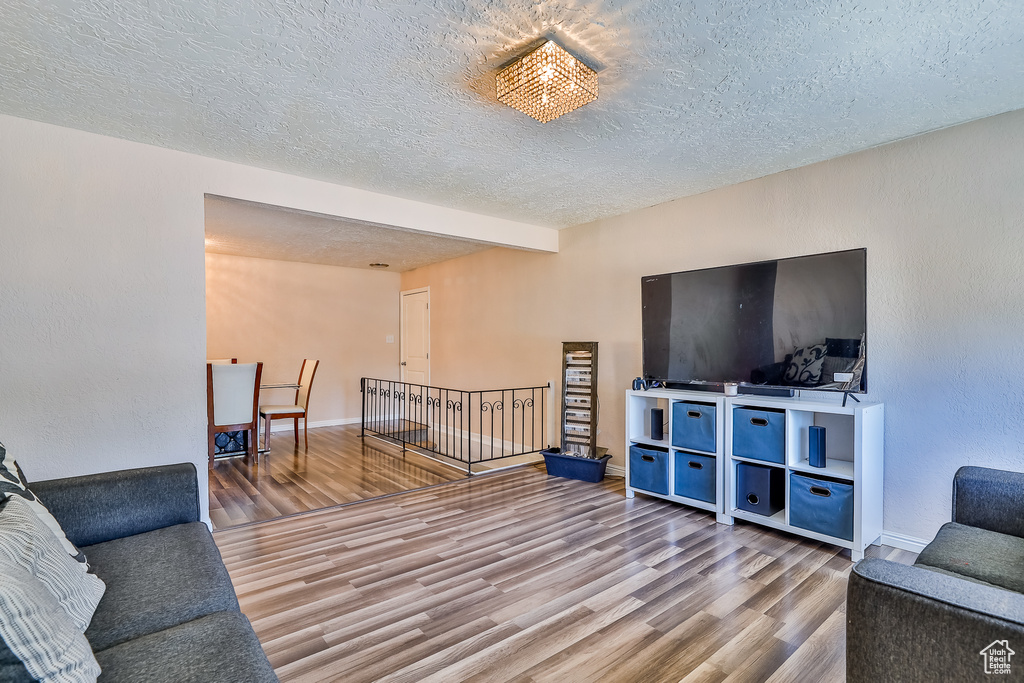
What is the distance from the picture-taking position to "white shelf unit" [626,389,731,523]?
3.27m

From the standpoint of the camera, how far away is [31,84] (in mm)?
2199

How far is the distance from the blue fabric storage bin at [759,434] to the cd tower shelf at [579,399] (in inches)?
54.1

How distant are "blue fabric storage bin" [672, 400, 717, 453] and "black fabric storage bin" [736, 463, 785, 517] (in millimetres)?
253

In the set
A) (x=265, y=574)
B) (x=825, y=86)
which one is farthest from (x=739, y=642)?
(x=825, y=86)

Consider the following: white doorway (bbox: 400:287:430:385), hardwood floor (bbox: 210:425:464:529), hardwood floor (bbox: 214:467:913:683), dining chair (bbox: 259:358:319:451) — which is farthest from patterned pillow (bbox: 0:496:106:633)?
white doorway (bbox: 400:287:430:385)

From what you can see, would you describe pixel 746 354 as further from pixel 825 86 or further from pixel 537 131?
pixel 537 131

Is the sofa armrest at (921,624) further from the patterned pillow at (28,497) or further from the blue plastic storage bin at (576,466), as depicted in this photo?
the blue plastic storage bin at (576,466)

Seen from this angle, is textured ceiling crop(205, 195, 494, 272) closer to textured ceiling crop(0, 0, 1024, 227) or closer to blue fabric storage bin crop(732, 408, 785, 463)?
textured ceiling crop(0, 0, 1024, 227)

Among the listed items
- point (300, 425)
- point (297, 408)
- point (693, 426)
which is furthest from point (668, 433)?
point (300, 425)

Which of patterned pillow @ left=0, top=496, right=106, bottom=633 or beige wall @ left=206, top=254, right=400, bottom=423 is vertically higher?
beige wall @ left=206, top=254, right=400, bottom=423

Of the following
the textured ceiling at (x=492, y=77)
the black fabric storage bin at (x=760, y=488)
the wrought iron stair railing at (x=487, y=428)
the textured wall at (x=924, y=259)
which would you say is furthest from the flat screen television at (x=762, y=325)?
the wrought iron stair railing at (x=487, y=428)

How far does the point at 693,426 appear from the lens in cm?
343

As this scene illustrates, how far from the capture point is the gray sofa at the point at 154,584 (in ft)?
3.67

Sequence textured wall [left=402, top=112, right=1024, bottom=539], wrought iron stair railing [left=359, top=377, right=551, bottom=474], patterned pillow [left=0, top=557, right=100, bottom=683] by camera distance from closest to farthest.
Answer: patterned pillow [left=0, top=557, right=100, bottom=683] → textured wall [left=402, top=112, right=1024, bottom=539] → wrought iron stair railing [left=359, top=377, right=551, bottom=474]
